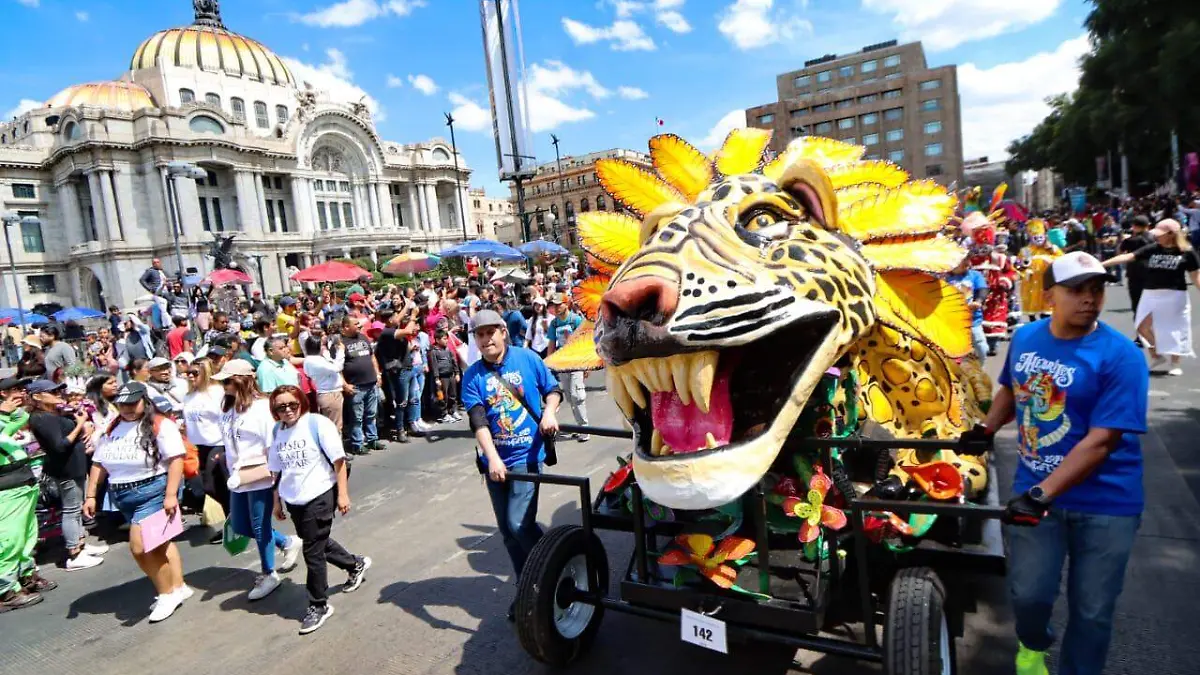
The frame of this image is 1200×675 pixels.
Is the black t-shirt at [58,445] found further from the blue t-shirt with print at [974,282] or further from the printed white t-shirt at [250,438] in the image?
the blue t-shirt with print at [974,282]

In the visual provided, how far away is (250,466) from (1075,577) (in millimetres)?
4504

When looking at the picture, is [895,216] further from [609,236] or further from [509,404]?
[509,404]

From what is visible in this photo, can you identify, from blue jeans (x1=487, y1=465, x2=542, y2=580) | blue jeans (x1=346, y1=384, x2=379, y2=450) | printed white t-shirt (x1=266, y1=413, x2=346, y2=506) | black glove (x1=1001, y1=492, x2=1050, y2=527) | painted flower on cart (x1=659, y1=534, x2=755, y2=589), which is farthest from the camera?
blue jeans (x1=346, y1=384, x2=379, y2=450)

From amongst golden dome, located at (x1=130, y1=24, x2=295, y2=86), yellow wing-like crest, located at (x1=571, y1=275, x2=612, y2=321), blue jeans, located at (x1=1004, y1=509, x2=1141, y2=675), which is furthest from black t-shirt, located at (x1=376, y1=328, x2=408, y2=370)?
golden dome, located at (x1=130, y1=24, x2=295, y2=86)

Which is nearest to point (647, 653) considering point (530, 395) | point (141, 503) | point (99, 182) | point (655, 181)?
point (530, 395)

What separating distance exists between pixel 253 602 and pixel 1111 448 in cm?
489

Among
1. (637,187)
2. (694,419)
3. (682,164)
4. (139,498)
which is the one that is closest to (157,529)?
(139,498)

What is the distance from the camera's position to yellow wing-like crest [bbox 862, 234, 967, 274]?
300 cm

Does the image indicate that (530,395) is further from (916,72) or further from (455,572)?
(916,72)

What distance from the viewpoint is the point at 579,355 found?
330cm

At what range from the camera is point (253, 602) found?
459 cm

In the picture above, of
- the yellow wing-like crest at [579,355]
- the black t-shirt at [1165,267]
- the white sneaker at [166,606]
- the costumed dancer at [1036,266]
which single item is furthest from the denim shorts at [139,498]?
the black t-shirt at [1165,267]

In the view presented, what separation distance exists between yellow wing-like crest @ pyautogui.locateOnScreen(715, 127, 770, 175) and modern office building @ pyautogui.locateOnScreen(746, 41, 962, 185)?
6741 centimetres

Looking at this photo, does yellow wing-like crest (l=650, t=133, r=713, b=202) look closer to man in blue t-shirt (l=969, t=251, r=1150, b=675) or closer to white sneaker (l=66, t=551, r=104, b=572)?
man in blue t-shirt (l=969, t=251, r=1150, b=675)
